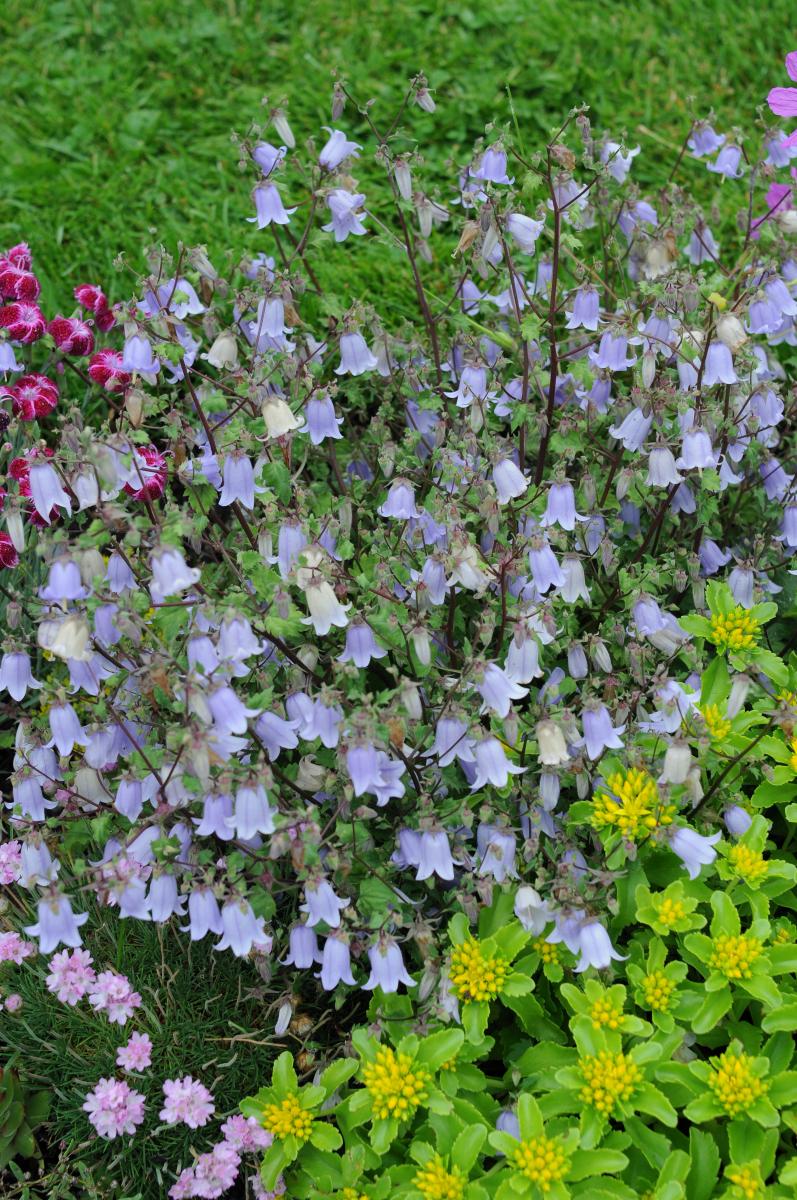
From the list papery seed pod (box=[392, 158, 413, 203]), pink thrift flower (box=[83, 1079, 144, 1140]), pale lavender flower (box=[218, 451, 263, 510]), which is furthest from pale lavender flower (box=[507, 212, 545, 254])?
pink thrift flower (box=[83, 1079, 144, 1140])

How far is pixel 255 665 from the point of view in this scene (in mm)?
2521

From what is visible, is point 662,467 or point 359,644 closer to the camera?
point 359,644

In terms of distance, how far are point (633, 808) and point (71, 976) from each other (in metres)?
1.13

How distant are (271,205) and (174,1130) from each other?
1924 millimetres

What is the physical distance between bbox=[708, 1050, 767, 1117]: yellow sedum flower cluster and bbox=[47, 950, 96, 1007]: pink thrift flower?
119cm

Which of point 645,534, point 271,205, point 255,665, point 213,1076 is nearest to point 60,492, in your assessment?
point 255,665

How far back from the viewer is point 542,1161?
2.11 metres

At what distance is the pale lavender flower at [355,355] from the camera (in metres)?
2.66

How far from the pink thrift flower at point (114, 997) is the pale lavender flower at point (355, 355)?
132 cm

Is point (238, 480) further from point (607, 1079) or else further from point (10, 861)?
point (607, 1079)

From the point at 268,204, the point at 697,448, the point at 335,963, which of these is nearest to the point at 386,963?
the point at 335,963

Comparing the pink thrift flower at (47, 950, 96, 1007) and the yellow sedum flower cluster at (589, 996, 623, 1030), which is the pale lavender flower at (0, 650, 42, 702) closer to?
the pink thrift flower at (47, 950, 96, 1007)

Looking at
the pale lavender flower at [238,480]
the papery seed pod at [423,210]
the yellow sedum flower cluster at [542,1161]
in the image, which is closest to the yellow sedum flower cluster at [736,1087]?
the yellow sedum flower cluster at [542,1161]

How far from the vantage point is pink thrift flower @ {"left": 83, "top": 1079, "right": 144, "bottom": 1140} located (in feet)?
7.66
